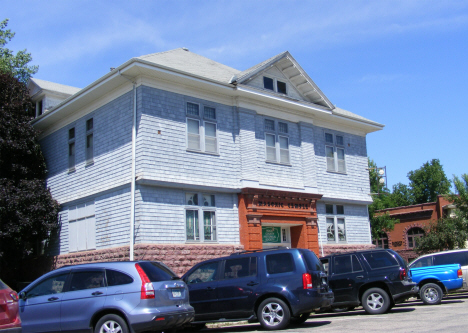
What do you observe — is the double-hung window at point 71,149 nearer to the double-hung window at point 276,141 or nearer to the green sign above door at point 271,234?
the double-hung window at point 276,141

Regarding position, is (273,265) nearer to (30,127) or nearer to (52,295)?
(52,295)

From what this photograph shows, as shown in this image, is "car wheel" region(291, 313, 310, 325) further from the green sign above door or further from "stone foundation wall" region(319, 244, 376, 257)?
"stone foundation wall" region(319, 244, 376, 257)

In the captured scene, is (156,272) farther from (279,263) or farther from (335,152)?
(335,152)

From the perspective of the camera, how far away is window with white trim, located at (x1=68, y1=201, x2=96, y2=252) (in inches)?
736

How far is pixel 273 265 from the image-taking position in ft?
→ 38.7

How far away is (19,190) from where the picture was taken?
19734 millimetres

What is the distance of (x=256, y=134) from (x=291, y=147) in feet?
6.62

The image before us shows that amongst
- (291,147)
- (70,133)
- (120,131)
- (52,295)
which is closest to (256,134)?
(291,147)

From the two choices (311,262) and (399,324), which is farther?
(311,262)

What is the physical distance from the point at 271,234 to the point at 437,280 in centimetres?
679

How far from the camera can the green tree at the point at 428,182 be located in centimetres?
6906

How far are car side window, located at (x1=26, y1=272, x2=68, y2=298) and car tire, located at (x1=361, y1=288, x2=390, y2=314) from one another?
7.97 meters

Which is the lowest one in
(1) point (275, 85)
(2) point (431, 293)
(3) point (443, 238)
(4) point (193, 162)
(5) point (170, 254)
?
(2) point (431, 293)

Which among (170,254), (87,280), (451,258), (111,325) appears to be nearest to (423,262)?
(451,258)
